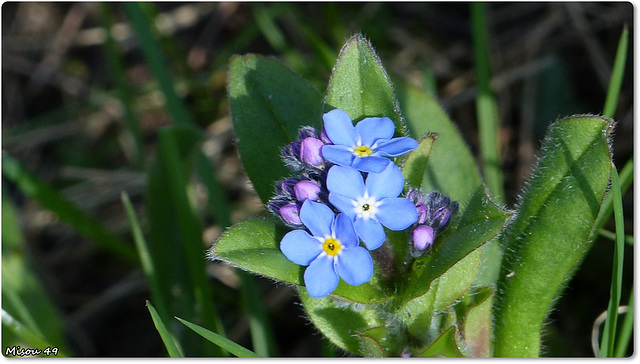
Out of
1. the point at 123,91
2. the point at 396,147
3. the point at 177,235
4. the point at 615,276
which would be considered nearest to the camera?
the point at 396,147

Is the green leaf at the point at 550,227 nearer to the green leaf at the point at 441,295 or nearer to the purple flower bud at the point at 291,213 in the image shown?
the green leaf at the point at 441,295

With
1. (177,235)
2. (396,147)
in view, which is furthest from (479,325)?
(177,235)

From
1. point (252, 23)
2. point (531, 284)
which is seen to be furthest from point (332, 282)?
point (252, 23)

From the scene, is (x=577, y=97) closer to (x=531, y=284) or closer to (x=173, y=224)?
(x=531, y=284)

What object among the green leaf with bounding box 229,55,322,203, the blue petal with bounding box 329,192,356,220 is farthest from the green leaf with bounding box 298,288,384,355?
the blue petal with bounding box 329,192,356,220

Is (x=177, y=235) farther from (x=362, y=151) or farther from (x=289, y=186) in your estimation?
(x=362, y=151)
